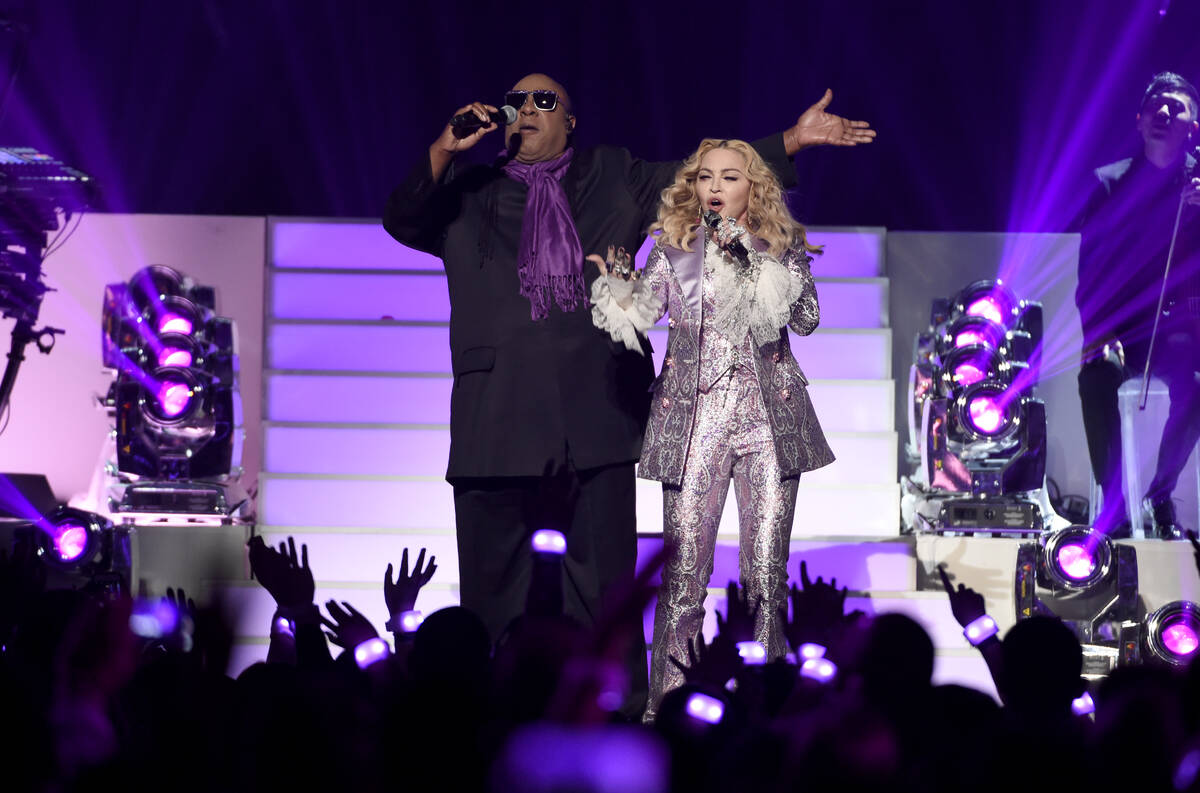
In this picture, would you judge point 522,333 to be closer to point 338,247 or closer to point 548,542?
point 548,542

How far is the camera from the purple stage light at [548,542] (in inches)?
137

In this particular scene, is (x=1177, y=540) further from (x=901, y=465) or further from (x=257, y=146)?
(x=257, y=146)

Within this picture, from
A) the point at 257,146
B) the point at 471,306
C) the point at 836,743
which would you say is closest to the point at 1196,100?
the point at 471,306

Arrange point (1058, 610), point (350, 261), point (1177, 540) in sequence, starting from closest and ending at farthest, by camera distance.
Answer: point (1058, 610)
point (1177, 540)
point (350, 261)

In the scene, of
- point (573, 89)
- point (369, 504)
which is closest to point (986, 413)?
point (369, 504)

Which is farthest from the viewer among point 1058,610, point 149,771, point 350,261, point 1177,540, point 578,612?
point 350,261

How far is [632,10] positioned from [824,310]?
1.66m

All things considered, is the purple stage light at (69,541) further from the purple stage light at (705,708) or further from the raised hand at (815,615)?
the purple stage light at (705,708)

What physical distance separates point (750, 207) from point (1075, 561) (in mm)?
1686

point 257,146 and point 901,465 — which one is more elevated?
point 257,146

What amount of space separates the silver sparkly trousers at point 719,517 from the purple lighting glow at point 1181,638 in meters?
1.28

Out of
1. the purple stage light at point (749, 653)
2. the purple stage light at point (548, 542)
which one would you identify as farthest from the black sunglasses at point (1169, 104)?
the purple stage light at point (749, 653)

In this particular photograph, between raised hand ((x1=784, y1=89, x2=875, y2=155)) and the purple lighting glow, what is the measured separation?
5.63 feet

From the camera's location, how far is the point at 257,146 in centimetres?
643
